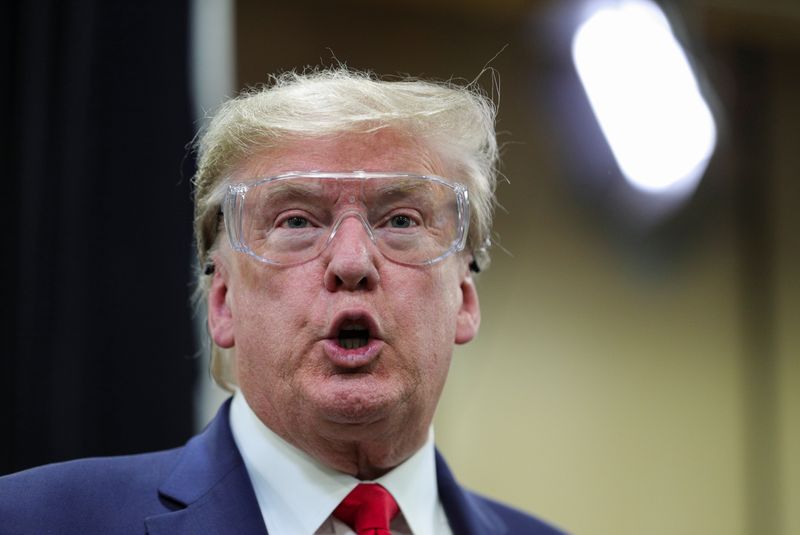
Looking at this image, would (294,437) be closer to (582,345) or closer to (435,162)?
(435,162)

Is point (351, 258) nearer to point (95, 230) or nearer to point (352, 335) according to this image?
point (352, 335)

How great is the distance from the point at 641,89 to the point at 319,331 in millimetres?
2928

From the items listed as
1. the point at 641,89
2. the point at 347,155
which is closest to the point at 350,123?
the point at 347,155

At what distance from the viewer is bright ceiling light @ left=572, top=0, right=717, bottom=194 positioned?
421cm

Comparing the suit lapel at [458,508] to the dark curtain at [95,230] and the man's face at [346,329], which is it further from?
the dark curtain at [95,230]

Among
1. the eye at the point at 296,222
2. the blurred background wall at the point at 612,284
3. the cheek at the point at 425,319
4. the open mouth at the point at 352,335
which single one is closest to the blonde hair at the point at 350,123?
the eye at the point at 296,222

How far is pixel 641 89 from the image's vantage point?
4.30 m

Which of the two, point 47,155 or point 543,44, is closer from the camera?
point 47,155

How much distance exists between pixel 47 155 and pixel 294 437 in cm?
116

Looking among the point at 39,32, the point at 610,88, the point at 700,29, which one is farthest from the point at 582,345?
the point at 39,32

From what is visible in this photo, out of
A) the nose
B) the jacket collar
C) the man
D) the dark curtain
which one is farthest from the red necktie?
the dark curtain

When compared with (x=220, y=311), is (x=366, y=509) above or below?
below

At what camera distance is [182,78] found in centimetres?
276

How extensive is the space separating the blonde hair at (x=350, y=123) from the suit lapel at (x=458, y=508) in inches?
17.6
